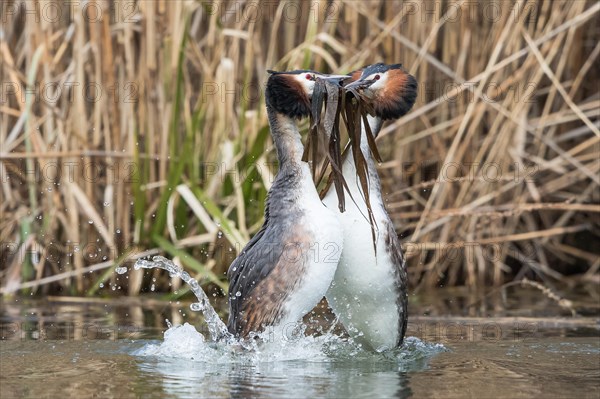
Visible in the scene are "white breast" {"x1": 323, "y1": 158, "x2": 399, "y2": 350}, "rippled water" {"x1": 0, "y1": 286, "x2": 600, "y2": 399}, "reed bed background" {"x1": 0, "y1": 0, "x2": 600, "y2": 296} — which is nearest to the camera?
"rippled water" {"x1": 0, "y1": 286, "x2": 600, "y2": 399}

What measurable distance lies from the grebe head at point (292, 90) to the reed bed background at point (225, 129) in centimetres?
156

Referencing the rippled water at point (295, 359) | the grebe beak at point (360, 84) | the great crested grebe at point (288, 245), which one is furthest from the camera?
the grebe beak at point (360, 84)

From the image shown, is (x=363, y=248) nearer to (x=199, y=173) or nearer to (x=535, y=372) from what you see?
(x=535, y=372)

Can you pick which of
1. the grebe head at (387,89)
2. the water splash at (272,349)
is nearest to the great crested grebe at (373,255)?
the grebe head at (387,89)

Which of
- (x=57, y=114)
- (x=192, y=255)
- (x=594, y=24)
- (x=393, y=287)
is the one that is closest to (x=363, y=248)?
(x=393, y=287)

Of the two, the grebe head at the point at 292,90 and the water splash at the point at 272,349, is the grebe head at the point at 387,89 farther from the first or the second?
the water splash at the point at 272,349

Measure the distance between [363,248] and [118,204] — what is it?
258cm

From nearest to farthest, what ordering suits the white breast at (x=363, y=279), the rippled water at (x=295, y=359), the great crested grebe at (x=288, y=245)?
the rippled water at (x=295, y=359) → the great crested grebe at (x=288, y=245) → the white breast at (x=363, y=279)

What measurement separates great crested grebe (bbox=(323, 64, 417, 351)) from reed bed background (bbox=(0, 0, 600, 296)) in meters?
1.54

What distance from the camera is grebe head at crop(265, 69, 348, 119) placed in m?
5.07

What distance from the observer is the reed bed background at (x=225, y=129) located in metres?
6.96

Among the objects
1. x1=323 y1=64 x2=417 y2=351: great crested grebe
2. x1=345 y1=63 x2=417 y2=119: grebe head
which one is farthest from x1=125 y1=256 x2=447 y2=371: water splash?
x1=345 y1=63 x2=417 y2=119: grebe head

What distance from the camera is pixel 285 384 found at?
4.31 metres

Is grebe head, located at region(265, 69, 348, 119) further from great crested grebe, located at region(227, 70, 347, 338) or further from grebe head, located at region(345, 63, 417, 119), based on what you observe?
grebe head, located at region(345, 63, 417, 119)
